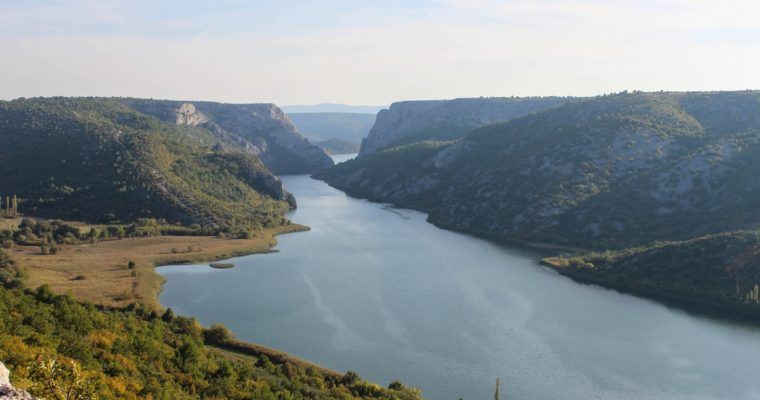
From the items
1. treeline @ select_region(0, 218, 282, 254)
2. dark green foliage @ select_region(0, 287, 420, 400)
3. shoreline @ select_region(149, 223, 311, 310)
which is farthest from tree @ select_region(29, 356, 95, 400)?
treeline @ select_region(0, 218, 282, 254)

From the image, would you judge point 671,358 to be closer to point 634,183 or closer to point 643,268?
point 643,268

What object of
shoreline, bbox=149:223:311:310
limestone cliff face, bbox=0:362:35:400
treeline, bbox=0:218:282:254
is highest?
limestone cliff face, bbox=0:362:35:400

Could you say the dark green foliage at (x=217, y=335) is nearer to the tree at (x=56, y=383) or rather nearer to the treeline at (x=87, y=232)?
the tree at (x=56, y=383)

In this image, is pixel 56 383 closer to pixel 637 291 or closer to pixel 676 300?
pixel 676 300

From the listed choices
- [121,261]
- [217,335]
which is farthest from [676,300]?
[121,261]

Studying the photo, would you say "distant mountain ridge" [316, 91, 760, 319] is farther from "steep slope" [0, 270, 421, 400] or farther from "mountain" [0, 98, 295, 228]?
"steep slope" [0, 270, 421, 400]

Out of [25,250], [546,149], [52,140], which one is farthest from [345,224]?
[52,140]

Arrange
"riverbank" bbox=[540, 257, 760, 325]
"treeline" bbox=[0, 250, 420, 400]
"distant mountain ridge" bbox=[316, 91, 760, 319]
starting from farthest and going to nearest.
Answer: "distant mountain ridge" bbox=[316, 91, 760, 319] → "riverbank" bbox=[540, 257, 760, 325] → "treeline" bbox=[0, 250, 420, 400]

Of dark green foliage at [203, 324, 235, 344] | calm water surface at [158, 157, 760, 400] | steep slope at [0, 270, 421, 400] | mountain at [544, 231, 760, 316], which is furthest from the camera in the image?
mountain at [544, 231, 760, 316]
